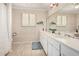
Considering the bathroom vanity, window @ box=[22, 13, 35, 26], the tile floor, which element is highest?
window @ box=[22, 13, 35, 26]

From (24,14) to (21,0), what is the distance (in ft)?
9.93

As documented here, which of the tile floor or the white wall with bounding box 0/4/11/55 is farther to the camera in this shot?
the tile floor

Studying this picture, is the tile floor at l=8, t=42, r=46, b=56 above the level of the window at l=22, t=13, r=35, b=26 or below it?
below

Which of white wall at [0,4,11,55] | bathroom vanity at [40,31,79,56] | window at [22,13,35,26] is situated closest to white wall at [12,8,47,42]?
window at [22,13,35,26]

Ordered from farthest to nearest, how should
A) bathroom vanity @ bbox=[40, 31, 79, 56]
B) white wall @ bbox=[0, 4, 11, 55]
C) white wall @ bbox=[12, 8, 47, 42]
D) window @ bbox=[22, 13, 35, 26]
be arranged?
window @ bbox=[22, 13, 35, 26]
white wall @ bbox=[12, 8, 47, 42]
white wall @ bbox=[0, 4, 11, 55]
bathroom vanity @ bbox=[40, 31, 79, 56]

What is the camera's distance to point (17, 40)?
141 inches

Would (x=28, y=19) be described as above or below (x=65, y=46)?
above

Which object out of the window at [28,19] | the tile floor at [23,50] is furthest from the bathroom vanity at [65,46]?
the window at [28,19]

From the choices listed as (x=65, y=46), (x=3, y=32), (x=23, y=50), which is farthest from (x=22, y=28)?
(x=65, y=46)

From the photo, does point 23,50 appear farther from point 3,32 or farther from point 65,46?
point 65,46

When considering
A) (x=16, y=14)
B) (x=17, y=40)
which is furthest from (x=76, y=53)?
(x=16, y=14)

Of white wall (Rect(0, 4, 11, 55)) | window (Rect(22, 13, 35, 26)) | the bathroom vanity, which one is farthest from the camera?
window (Rect(22, 13, 35, 26))

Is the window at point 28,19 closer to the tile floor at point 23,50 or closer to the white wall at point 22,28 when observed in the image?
the white wall at point 22,28

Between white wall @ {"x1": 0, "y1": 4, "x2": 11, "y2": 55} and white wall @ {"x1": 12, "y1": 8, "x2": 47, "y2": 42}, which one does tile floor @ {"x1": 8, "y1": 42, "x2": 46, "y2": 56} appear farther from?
white wall @ {"x1": 0, "y1": 4, "x2": 11, "y2": 55}
